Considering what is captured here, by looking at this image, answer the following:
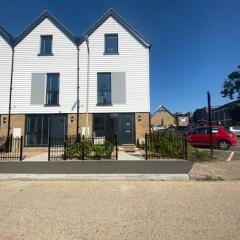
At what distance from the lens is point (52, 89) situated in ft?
68.7

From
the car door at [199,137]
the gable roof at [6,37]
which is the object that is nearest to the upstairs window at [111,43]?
the gable roof at [6,37]

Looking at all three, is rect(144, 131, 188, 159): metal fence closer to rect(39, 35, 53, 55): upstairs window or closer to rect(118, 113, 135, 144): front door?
rect(118, 113, 135, 144): front door

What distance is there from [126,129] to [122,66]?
179 inches

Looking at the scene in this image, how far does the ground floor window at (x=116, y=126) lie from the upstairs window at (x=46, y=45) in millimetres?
5878

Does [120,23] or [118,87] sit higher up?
[120,23]

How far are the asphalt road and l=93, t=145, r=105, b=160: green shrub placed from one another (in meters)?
0.98

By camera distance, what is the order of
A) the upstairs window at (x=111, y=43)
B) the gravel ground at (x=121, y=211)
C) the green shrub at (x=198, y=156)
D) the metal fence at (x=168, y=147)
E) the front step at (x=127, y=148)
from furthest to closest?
the upstairs window at (x=111, y=43) < the front step at (x=127, y=148) < the metal fence at (x=168, y=147) < the green shrub at (x=198, y=156) < the gravel ground at (x=121, y=211)

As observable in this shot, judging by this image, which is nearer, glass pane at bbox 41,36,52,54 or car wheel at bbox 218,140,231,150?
car wheel at bbox 218,140,231,150

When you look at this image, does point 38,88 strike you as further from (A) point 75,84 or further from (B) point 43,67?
(A) point 75,84

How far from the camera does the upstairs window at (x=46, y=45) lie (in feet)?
69.6

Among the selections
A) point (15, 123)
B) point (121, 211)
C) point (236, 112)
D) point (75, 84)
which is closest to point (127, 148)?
point (75, 84)

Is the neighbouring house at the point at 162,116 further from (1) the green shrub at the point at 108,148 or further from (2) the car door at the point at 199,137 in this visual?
(1) the green shrub at the point at 108,148

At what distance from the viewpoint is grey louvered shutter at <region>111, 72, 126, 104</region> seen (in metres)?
20.7

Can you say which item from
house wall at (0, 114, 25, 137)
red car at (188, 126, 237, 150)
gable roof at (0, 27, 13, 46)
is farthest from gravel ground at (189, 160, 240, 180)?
gable roof at (0, 27, 13, 46)
